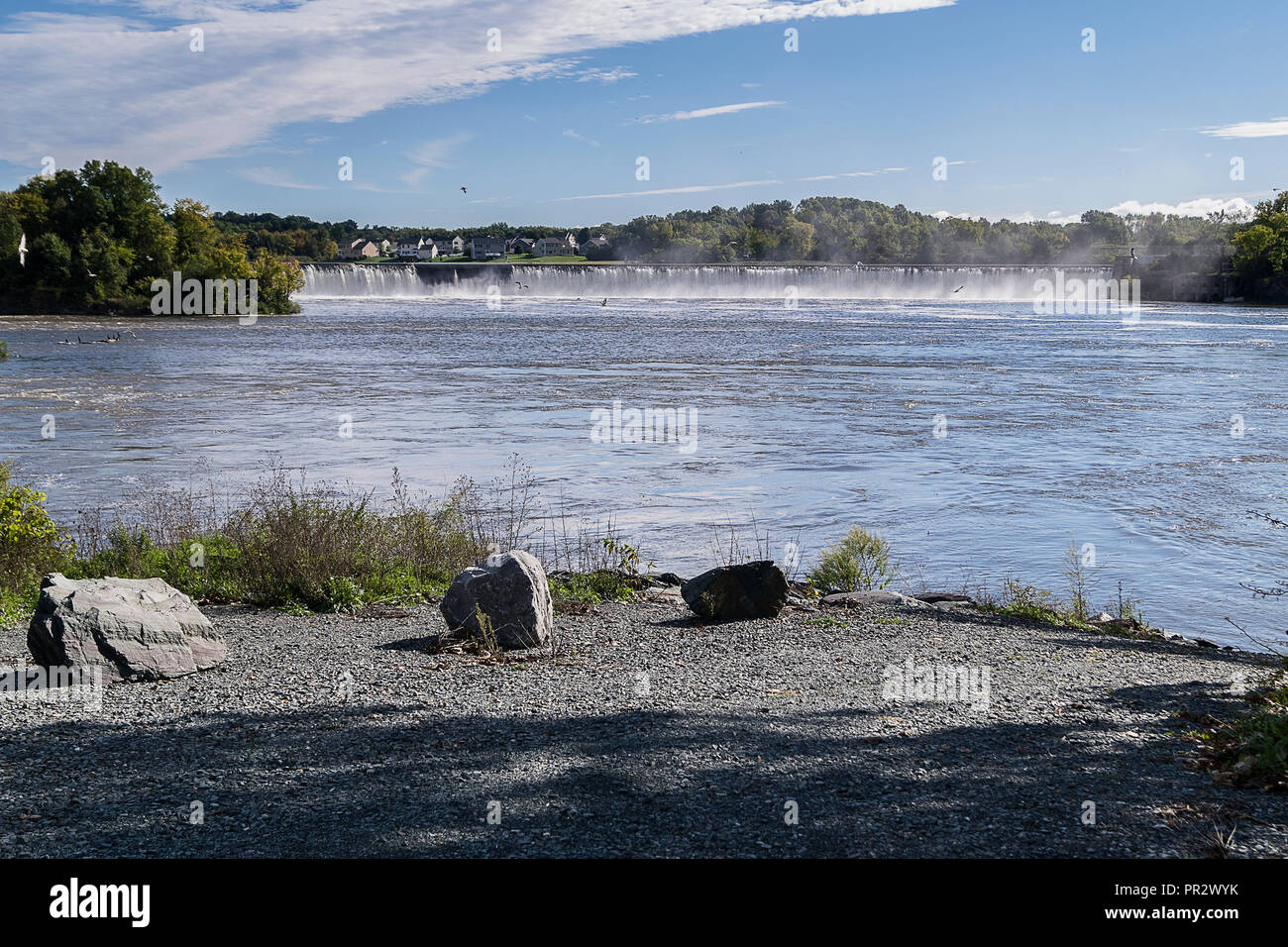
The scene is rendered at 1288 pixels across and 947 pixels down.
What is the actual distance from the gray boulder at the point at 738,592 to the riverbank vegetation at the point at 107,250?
79.4 meters

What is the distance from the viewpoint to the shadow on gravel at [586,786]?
4.69 meters

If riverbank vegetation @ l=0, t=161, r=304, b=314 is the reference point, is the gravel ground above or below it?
below

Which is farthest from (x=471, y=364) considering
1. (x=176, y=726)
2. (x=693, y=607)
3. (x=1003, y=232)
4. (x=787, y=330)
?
(x=1003, y=232)

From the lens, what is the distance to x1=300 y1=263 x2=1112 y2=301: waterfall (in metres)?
120

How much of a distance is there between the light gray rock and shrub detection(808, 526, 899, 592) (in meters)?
0.67

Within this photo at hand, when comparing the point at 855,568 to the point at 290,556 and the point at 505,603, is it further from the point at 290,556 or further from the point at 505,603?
the point at 290,556

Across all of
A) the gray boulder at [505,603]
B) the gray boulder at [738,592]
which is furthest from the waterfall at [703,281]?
the gray boulder at [505,603]

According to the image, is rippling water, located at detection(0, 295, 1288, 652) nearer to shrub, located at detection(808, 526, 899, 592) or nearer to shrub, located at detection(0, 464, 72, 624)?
shrub, located at detection(808, 526, 899, 592)

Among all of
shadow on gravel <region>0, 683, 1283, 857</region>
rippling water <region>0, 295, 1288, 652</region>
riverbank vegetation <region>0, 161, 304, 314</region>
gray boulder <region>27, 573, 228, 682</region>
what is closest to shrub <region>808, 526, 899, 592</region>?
rippling water <region>0, 295, 1288, 652</region>

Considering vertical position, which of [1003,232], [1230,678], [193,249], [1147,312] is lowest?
[1230,678]

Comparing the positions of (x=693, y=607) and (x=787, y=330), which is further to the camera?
(x=787, y=330)

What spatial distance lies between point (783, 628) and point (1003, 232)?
645 ft

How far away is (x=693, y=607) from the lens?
9.77m
